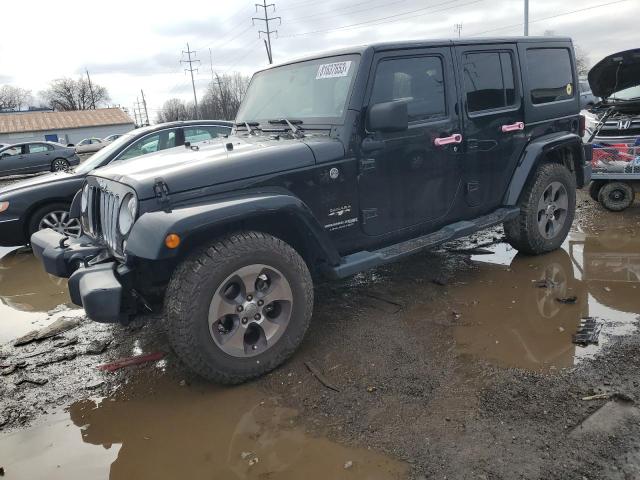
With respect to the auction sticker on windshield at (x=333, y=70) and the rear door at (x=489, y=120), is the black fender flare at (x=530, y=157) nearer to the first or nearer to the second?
the rear door at (x=489, y=120)

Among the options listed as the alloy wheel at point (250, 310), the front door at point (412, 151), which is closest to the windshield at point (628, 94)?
the front door at point (412, 151)

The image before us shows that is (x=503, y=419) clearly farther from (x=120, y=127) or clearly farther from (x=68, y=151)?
(x=120, y=127)

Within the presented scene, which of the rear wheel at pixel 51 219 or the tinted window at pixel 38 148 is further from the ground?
the tinted window at pixel 38 148

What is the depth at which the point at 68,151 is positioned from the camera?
20.4 m

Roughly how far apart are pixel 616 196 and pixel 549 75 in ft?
9.19

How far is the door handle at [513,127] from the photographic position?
4.57m

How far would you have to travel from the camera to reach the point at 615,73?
278 inches

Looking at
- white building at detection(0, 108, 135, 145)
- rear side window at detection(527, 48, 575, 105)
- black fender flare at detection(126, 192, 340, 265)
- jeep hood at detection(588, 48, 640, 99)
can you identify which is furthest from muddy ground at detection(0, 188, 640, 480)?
white building at detection(0, 108, 135, 145)

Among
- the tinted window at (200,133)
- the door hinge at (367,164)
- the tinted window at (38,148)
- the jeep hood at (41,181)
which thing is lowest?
the door hinge at (367,164)

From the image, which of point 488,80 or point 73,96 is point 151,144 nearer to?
point 488,80

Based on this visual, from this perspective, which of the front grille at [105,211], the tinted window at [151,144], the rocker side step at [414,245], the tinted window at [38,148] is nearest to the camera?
the front grille at [105,211]

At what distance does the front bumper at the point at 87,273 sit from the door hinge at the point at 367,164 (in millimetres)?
1802

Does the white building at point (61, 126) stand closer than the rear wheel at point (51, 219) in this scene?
No

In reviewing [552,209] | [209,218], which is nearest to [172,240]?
[209,218]
